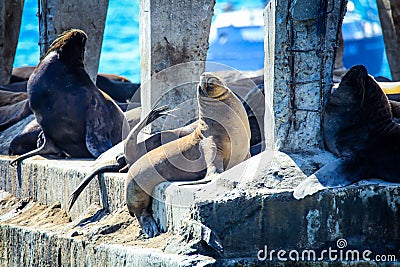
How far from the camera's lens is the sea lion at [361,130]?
7324mm

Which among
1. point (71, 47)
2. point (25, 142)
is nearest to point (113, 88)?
point (25, 142)

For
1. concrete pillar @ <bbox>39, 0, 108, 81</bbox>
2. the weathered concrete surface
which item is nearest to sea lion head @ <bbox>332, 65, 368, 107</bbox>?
the weathered concrete surface

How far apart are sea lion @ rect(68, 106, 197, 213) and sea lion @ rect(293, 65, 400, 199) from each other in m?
1.46

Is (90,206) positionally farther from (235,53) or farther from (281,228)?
(235,53)

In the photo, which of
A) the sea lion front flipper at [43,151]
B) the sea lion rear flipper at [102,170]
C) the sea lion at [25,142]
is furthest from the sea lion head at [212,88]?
the sea lion at [25,142]

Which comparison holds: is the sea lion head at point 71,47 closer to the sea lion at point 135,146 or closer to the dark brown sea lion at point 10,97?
the sea lion at point 135,146

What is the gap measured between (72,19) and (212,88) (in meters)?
5.28

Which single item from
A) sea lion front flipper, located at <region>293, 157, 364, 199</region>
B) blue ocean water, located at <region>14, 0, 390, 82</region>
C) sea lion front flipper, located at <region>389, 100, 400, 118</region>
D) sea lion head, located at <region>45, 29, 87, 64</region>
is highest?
sea lion head, located at <region>45, 29, 87, 64</region>

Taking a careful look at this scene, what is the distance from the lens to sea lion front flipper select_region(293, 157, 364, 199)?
7051 millimetres

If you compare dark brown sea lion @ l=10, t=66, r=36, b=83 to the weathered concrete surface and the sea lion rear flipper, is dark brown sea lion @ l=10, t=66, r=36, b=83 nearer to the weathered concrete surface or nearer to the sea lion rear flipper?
the weathered concrete surface

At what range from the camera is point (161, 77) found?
9781 millimetres

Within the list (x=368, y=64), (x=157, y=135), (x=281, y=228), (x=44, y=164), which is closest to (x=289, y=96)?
(x=281, y=228)

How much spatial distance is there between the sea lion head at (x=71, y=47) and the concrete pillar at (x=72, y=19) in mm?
1573

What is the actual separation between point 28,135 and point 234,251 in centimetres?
533
